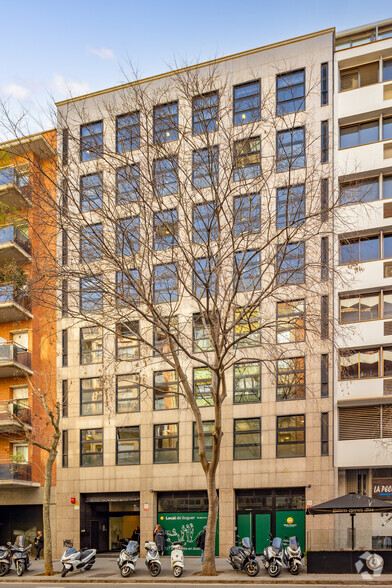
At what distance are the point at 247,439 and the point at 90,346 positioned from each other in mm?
9985

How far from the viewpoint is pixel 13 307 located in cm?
3378

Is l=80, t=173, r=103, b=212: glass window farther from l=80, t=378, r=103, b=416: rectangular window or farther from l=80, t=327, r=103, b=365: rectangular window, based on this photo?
l=80, t=378, r=103, b=416: rectangular window

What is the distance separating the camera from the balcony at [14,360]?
1293 inches

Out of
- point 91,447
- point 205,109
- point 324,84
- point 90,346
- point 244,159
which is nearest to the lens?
point 205,109

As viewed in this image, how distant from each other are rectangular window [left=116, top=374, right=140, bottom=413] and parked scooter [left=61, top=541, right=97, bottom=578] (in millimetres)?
8998

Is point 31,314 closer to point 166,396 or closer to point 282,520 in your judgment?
point 166,396

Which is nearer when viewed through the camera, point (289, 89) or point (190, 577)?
point (190, 577)

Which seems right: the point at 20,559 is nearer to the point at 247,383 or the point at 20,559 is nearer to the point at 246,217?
the point at 247,383

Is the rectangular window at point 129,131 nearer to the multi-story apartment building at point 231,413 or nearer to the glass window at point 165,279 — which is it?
the multi-story apartment building at point 231,413

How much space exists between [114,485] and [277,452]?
878 cm

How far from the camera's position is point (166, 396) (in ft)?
104

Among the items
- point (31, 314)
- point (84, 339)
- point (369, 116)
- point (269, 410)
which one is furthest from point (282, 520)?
point (369, 116)

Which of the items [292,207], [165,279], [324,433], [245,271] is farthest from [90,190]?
[324,433]

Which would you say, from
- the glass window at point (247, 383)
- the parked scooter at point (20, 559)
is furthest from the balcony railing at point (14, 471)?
the glass window at point (247, 383)
